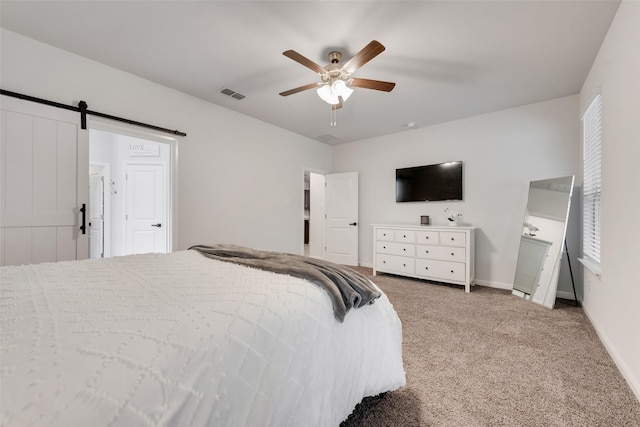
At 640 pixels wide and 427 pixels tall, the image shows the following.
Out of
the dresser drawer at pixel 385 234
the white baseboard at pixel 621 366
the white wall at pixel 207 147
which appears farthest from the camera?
the dresser drawer at pixel 385 234

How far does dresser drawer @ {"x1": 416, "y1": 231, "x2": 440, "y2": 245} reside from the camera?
13.2 ft

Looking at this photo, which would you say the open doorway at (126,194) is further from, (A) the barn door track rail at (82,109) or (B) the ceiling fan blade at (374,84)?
(B) the ceiling fan blade at (374,84)

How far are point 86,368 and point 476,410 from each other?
69.1 inches

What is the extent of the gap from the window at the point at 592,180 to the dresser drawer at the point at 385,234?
2253mm

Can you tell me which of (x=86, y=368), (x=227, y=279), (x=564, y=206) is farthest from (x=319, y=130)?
(x=86, y=368)

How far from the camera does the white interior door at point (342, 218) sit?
213 inches

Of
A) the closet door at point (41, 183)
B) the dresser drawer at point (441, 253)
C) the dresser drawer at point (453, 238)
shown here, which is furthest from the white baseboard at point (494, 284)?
the closet door at point (41, 183)

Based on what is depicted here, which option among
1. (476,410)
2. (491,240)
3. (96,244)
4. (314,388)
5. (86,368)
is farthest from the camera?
(96,244)

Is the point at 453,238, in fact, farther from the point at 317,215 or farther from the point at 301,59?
the point at 317,215

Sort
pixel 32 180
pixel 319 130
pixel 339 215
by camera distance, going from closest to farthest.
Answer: pixel 32 180 < pixel 319 130 < pixel 339 215

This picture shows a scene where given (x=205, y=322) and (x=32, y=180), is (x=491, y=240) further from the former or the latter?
(x=32, y=180)

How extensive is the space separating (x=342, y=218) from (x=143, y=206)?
3.40 m

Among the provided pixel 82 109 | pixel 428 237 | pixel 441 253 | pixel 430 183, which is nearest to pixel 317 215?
pixel 430 183

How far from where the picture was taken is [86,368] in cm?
61
